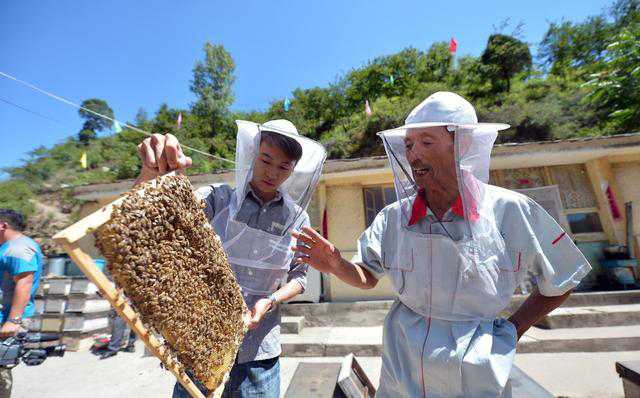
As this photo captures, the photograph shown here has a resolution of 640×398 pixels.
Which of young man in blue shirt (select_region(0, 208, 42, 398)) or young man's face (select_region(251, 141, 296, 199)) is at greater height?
young man's face (select_region(251, 141, 296, 199))

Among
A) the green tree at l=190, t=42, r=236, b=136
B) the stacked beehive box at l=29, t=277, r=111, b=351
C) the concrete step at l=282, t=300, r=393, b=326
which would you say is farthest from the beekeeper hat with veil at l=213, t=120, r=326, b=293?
the green tree at l=190, t=42, r=236, b=136

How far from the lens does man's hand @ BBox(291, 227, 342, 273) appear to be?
1.43m

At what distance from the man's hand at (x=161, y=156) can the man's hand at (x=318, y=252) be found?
2.15 feet

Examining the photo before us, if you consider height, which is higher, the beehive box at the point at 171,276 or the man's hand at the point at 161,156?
the man's hand at the point at 161,156

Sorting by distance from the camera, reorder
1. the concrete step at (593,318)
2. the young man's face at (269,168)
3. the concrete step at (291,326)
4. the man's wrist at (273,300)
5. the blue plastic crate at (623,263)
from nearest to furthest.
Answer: the man's wrist at (273,300) → the young man's face at (269,168) → the concrete step at (593,318) → the concrete step at (291,326) → the blue plastic crate at (623,263)

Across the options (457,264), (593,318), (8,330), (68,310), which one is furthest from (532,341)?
(68,310)

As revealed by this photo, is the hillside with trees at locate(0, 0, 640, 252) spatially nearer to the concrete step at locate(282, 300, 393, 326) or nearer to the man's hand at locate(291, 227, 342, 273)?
the concrete step at locate(282, 300, 393, 326)

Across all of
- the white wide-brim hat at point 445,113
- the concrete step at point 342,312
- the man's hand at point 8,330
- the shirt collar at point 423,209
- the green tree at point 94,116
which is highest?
the green tree at point 94,116

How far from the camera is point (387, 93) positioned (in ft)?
116

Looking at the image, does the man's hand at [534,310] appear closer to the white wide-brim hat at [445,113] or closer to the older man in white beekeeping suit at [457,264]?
the older man in white beekeeping suit at [457,264]

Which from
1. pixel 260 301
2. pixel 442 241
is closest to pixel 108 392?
pixel 260 301

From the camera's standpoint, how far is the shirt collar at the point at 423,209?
4.30ft

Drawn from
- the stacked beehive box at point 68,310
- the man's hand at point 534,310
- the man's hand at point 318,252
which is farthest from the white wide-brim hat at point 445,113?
the stacked beehive box at point 68,310

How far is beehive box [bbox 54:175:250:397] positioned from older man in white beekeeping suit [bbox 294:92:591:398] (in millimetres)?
448
